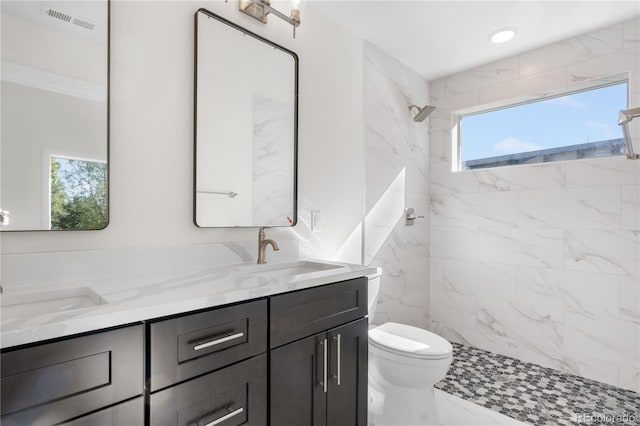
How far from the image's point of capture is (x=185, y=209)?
1488mm

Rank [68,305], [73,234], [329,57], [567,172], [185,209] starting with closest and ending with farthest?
[68,305]
[73,234]
[185,209]
[329,57]
[567,172]

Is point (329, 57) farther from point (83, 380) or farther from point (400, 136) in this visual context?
point (83, 380)

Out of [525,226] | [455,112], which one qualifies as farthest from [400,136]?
[525,226]

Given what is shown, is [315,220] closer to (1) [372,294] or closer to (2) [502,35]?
(1) [372,294]

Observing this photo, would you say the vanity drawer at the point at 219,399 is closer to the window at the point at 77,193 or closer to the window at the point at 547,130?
the window at the point at 77,193

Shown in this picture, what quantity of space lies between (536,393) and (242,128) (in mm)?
2374

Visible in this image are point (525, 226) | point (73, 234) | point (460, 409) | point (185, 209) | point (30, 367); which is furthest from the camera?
point (525, 226)

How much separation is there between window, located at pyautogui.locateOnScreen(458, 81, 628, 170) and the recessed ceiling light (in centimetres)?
57

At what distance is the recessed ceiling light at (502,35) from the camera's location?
7.48ft

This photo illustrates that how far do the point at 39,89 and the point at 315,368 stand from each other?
1.37 metres

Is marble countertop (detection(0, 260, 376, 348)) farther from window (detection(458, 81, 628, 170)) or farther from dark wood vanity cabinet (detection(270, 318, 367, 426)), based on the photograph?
window (detection(458, 81, 628, 170))

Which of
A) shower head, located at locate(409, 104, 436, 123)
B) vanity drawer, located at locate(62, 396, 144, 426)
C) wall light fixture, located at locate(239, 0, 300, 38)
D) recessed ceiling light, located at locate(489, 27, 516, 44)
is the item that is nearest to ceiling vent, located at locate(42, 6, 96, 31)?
wall light fixture, located at locate(239, 0, 300, 38)

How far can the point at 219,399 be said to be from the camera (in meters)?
1.02

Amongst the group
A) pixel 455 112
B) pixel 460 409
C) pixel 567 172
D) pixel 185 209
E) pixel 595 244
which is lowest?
pixel 460 409
